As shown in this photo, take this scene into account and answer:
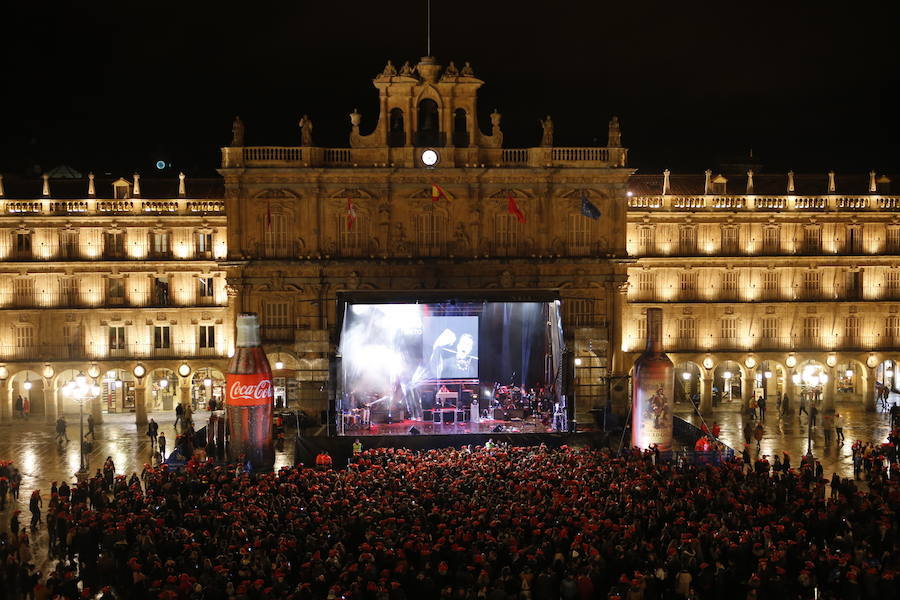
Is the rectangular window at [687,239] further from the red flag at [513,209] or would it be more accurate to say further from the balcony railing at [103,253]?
the balcony railing at [103,253]

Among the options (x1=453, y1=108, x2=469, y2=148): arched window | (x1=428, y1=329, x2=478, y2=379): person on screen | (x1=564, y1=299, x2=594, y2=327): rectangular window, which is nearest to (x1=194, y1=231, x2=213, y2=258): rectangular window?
(x1=453, y1=108, x2=469, y2=148): arched window

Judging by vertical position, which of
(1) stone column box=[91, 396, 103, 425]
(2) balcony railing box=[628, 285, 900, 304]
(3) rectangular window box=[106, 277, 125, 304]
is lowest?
(1) stone column box=[91, 396, 103, 425]

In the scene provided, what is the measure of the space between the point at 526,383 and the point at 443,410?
5.38 m

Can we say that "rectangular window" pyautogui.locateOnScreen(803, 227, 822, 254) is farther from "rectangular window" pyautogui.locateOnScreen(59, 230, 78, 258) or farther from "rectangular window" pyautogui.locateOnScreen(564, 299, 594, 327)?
"rectangular window" pyautogui.locateOnScreen(59, 230, 78, 258)

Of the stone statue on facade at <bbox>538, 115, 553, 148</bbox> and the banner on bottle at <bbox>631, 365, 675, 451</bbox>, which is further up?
the stone statue on facade at <bbox>538, 115, 553, 148</bbox>

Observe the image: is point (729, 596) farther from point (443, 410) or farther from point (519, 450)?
point (443, 410)

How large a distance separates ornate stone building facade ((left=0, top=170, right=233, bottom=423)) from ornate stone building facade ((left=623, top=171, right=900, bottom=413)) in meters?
24.8

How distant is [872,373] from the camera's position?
59344mm

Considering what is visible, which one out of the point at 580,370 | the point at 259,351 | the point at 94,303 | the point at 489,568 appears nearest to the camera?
the point at 489,568

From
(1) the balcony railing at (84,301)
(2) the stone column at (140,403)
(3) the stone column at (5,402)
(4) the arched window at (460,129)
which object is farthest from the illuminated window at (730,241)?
(3) the stone column at (5,402)

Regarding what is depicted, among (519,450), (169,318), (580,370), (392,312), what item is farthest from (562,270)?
(169,318)

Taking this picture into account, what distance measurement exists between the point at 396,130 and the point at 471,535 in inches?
1296

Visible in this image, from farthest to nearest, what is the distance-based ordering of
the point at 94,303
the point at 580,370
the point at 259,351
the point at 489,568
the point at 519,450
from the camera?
the point at 94,303, the point at 580,370, the point at 259,351, the point at 519,450, the point at 489,568

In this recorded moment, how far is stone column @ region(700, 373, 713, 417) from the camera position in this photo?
58188 millimetres
